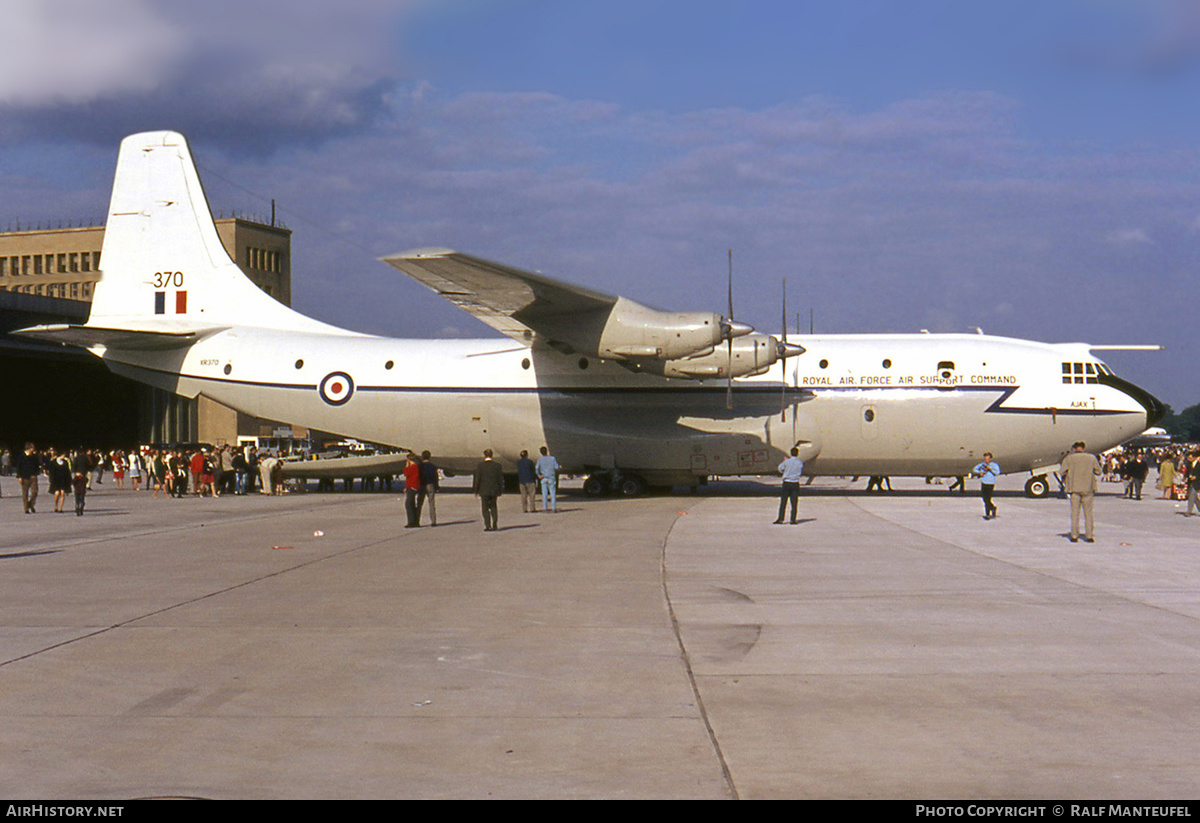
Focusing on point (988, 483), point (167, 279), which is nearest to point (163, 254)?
point (167, 279)

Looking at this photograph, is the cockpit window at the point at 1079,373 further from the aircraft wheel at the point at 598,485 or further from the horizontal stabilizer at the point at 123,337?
the horizontal stabilizer at the point at 123,337

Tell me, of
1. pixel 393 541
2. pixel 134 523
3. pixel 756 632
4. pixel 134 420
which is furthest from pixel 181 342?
pixel 134 420

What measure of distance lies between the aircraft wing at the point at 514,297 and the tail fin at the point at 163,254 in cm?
813

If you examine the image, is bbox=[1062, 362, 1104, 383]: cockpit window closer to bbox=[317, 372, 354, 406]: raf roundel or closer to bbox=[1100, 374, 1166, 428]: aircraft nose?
bbox=[1100, 374, 1166, 428]: aircraft nose

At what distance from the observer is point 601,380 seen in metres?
27.4

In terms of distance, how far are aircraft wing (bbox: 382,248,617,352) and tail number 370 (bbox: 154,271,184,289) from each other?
980 cm

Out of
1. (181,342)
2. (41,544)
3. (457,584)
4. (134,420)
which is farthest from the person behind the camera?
(134,420)

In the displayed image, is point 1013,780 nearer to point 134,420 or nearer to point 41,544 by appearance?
point 41,544

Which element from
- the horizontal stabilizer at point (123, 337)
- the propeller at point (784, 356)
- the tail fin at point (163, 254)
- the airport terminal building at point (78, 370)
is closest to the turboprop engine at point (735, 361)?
the propeller at point (784, 356)

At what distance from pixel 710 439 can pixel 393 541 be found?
37.5 feet

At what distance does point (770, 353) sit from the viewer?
25625 mm

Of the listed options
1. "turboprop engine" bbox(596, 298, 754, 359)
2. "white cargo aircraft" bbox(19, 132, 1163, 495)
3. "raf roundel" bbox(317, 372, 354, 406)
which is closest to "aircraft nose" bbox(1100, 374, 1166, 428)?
"white cargo aircraft" bbox(19, 132, 1163, 495)

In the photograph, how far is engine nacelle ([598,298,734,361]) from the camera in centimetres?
2455

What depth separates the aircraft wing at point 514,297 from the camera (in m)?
22.1
